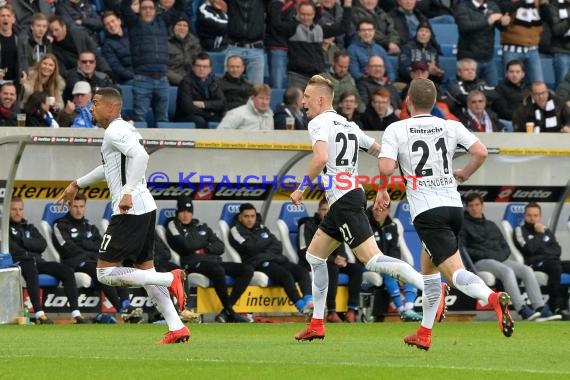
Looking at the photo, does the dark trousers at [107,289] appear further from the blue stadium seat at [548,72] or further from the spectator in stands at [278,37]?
the blue stadium seat at [548,72]

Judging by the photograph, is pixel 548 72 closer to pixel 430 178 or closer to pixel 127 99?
pixel 127 99

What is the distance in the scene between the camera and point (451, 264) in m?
9.65

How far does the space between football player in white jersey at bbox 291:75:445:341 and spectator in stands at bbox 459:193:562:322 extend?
5870 millimetres

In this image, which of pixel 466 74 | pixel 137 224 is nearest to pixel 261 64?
pixel 466 74

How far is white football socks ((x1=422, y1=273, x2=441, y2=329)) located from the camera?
9.97 metres

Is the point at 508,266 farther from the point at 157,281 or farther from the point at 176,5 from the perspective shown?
the point at 157,281

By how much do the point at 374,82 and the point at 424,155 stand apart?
845 centimetres

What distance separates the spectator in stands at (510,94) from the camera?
19.1 m

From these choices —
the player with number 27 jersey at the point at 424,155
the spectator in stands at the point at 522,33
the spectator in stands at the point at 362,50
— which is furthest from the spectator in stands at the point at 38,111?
the spectator in stands at the point at 522,33

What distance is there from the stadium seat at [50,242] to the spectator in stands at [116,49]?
2363 millimetres

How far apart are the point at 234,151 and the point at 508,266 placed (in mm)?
3495

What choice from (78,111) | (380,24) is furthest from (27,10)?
(380,24)

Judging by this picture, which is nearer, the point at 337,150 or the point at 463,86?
the point at 337,150

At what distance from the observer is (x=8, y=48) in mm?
15953
